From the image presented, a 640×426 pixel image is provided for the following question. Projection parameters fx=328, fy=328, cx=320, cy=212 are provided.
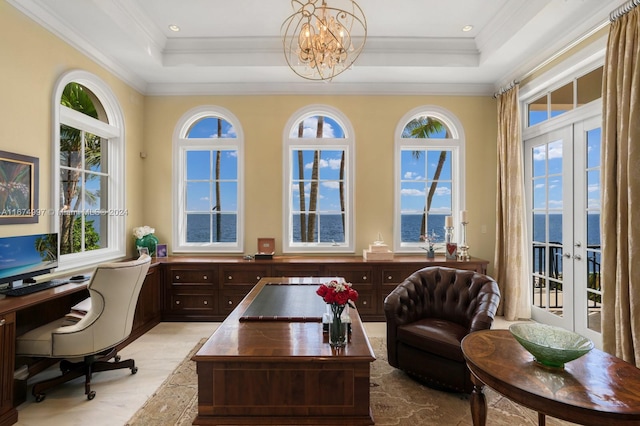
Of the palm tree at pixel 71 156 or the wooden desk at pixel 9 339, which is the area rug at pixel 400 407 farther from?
the palm tree at pixel 71 156

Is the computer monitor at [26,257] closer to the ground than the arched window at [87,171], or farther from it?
closer to the ground

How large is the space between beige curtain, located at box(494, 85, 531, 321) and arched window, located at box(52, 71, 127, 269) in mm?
5054

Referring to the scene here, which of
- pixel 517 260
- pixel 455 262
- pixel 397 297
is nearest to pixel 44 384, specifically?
pixel 397 297

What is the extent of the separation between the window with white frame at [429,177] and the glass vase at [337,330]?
122 inches

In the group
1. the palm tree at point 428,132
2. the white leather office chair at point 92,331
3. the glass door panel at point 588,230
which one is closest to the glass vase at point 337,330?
the white leather office chair at point 92,331

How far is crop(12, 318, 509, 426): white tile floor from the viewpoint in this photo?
2314 mm

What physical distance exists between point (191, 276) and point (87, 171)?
1.75 m

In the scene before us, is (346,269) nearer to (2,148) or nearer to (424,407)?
(424,407)

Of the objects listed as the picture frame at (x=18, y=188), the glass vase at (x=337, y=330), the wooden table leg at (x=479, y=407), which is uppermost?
the picture frame at (x=18, y=188)

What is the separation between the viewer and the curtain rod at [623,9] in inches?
103

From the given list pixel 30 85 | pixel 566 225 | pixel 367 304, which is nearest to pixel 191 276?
pixel 367 304

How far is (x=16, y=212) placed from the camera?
2.77 metres

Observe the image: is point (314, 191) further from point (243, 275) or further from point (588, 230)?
point (588, 230)

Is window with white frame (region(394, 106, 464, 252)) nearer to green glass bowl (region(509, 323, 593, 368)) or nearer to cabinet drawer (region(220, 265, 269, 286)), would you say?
cabinet drawer (region(220, 265, 269, 286))
